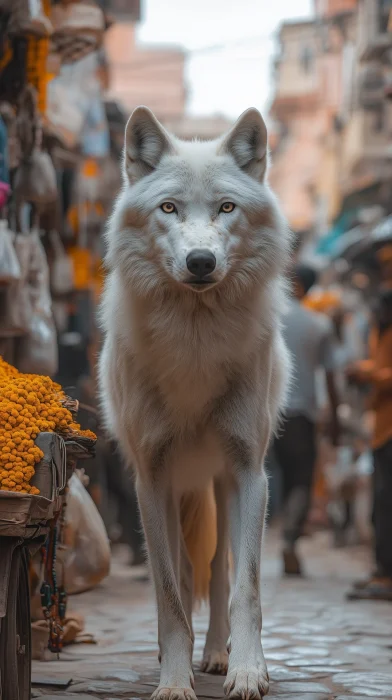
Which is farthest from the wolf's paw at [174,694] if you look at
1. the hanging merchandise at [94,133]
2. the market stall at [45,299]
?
the hanging merchandise at [94,133]

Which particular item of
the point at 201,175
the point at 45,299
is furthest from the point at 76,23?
the point at 201,175

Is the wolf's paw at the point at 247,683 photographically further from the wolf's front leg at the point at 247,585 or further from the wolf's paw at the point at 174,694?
the wolf's paw at the point at 174,694

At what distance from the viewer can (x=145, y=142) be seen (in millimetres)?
4750

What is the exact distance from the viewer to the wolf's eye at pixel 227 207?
178 inches

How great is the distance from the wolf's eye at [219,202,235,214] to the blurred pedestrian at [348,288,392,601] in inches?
154

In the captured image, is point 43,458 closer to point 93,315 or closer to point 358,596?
point 358,596

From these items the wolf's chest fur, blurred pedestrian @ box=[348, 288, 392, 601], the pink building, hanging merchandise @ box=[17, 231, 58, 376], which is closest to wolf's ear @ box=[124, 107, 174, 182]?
the wolf's chest fur

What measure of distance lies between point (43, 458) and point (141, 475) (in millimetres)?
1176

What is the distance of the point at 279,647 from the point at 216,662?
0.89 meters

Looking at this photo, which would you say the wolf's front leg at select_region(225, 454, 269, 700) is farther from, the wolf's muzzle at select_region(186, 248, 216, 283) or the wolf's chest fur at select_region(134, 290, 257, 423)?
the wolf's muzzle at select_region(186, 248, 216, 283)

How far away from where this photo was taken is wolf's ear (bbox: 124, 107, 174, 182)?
4.71 m

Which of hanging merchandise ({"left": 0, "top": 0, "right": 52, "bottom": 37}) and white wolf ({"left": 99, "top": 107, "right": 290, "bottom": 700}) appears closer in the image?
white wolf ({"left": 99, "top": 107, "right": 290, "bottom": 700})

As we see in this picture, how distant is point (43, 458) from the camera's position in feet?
12.0

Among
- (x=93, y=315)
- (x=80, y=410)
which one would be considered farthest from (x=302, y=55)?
(x=80, y=410)
